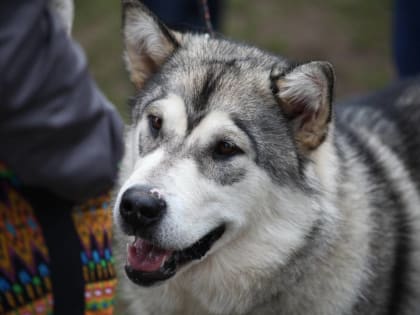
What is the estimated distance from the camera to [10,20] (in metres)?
2.34

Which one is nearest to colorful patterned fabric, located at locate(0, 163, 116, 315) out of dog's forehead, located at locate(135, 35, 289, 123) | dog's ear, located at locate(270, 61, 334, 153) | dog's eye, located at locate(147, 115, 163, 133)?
dog's eye, located at locate(147, 115, 163, 133)

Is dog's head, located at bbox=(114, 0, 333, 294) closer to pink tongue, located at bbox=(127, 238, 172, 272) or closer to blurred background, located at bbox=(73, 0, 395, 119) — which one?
pink tongue, located at bbox=(127, 238, 172, 272)

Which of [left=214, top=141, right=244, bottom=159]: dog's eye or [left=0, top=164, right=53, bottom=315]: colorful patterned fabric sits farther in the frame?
[left=0, top=164, right=53, bottom=315]: colorful patterned fabric

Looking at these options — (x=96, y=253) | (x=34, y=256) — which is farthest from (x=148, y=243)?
(x=34, y=256)

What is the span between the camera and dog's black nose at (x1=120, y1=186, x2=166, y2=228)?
241 cm

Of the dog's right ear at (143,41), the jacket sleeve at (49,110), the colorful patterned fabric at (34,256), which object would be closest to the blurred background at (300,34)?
the dog's right ear at (143,41)

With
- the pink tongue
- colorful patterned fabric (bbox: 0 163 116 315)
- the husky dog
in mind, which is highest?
the husky dog

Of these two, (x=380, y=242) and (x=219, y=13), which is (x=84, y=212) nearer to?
(x=380, y=242)

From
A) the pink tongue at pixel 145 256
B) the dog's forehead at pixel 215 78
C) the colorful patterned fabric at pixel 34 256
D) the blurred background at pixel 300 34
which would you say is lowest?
the blurred background at pixel 300 34

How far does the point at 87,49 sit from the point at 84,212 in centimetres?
461

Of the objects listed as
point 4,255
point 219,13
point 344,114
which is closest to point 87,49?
point 219,13

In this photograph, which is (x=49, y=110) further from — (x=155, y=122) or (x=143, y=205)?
(x=143, y=205)

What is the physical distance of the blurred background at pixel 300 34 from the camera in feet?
22.4

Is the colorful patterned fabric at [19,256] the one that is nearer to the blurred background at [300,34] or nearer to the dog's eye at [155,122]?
the dog's eye at [155,122]
